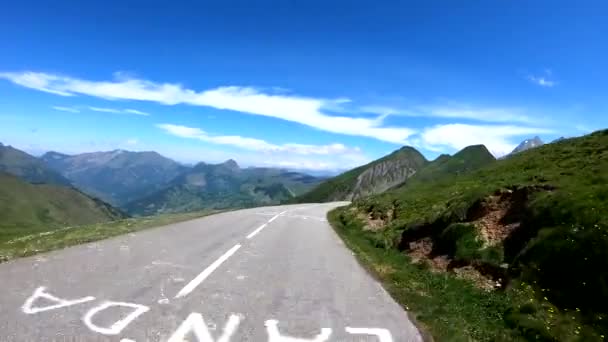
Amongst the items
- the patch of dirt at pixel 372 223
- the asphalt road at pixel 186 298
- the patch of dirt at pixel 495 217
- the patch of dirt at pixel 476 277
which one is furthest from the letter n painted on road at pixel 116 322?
the patch of dirt at pixel 372 223

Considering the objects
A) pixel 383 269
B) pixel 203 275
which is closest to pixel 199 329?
pixel 203 275

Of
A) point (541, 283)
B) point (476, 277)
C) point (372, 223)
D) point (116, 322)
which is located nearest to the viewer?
point (116, 322)

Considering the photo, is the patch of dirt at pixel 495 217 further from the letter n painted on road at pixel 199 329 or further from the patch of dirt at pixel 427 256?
the letter n painted on road at pixel 199 329

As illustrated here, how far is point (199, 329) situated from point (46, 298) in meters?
3.42

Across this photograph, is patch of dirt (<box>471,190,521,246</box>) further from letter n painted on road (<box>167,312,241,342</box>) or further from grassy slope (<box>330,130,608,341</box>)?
letter n painted on road (<box>167,312,241,342</box>)

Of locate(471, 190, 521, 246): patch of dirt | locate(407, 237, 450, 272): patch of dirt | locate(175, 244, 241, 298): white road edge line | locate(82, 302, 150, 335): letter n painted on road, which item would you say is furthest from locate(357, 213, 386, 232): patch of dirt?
locate(82, 302, 150, 335): letter n painted on road

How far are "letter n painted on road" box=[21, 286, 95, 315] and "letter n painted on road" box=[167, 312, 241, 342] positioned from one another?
2.33 m

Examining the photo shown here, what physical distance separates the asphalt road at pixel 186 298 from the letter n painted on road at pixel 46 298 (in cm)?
2

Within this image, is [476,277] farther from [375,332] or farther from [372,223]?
[372,223]

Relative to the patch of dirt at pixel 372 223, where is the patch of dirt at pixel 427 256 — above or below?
below

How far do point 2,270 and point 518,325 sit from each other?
12.3m

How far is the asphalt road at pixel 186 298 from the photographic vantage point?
25.6 feet

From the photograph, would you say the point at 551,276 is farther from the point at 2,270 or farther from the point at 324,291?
the point at 2,270

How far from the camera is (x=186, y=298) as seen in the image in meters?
9.85
